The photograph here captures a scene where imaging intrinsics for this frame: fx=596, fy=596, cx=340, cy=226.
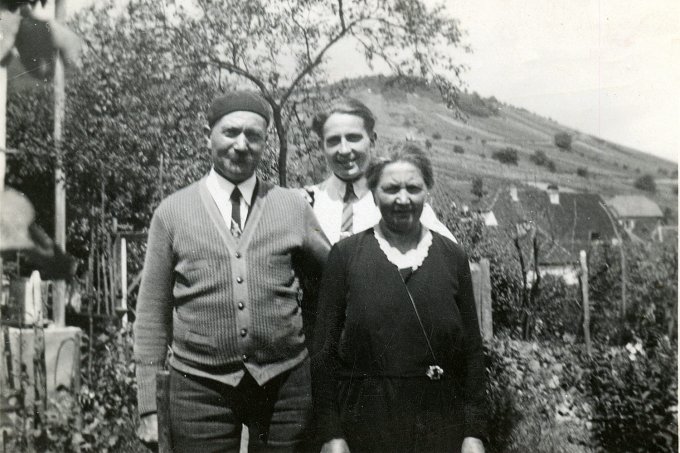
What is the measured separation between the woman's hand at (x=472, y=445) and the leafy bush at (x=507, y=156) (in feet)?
6.64

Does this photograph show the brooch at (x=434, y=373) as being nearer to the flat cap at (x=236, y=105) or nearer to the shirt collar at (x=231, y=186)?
the shirt collar at (x=231, y=186)

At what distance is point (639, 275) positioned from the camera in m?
3.50

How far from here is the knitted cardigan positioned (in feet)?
6.13

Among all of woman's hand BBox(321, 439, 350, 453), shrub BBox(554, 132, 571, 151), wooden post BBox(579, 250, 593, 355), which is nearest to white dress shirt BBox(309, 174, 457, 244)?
woman's hand BBox(321, 439, 350, 453)

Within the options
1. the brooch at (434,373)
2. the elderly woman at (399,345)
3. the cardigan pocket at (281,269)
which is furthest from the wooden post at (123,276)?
the brooch at (434,373)

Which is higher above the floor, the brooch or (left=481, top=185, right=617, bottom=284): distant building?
(left=481, top=185, right=617, bottom=284): distant building

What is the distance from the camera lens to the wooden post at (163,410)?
191 cm

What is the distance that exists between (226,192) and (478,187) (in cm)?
229

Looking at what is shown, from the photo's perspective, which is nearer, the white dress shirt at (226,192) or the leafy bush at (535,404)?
the white dress shirt at (226,192)

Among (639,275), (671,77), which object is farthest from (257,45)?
(639,275)

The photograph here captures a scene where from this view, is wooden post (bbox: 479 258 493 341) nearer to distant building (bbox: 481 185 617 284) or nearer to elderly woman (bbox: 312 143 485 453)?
distant building (bbox: 481 185 617 284)

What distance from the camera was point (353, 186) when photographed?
2361mm

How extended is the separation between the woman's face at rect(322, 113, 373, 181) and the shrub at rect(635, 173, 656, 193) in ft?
5.25

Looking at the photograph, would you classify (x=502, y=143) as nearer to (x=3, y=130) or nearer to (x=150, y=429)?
(x=150, y=429)
